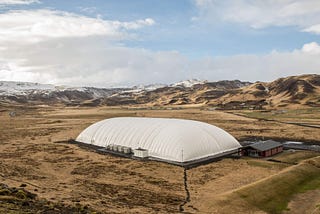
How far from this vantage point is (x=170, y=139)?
53.8 m

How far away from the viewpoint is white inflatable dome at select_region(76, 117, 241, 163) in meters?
52.1

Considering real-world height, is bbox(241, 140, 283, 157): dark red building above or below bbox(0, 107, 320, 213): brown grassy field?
above

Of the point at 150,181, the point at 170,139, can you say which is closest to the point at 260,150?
the point at 170,139

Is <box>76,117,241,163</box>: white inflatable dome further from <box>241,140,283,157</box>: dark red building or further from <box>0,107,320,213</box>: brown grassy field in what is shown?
<box>0,107,320,213</box>: brown grassy field

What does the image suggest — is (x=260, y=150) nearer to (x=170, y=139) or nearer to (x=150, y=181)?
(x=170, y=139)

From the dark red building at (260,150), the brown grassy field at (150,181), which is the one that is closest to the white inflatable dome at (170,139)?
the dark red building at (260,150)

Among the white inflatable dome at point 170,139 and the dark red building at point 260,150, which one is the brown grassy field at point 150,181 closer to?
the dark red building at point 260,150

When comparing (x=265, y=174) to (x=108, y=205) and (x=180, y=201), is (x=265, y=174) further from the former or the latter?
(x=108, y=205)

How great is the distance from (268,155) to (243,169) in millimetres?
11490

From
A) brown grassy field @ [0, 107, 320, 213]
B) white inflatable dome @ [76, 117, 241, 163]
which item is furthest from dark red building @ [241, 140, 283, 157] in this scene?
white inflatable dome @ [76, 117, 241, 163]

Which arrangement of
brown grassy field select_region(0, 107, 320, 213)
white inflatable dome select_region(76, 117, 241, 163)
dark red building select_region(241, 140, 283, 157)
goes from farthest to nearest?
1. dark red building select_region(241, 140, 283, 157)
2. white inflatable dome select_region(76, 117, 241, 163)
3. brown grassy field select_region(0, 107, 320, 213)

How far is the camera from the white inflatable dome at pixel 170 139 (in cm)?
5206

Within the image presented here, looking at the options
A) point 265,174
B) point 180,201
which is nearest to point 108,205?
point 180,201

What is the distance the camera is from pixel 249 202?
3322 centimetres
